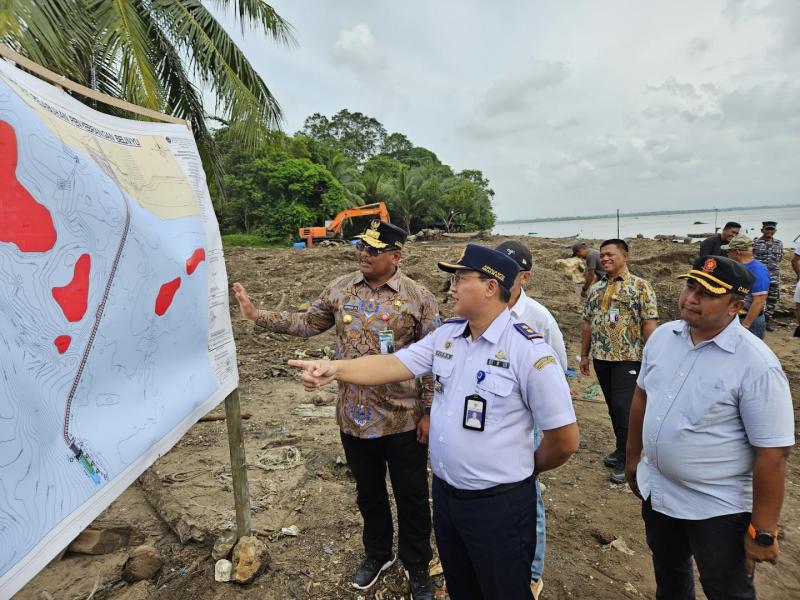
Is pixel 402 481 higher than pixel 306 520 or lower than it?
higher

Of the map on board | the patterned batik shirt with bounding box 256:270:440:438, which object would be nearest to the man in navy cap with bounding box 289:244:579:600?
the patterned batik shirt with bounding box 256:270:440:438

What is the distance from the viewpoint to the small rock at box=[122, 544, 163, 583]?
98.4 inches

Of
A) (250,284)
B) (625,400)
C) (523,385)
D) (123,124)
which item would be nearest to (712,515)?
(523,385)

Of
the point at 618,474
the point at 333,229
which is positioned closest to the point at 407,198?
the point at 333,229

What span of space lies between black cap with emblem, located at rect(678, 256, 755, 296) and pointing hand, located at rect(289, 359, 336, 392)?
1.63 m

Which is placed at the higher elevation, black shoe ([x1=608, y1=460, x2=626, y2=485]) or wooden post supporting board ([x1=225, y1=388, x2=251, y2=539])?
wooden post supporting board ([x1=225, y1=388, x2=251, y2=539])

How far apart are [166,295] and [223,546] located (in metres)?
1.70

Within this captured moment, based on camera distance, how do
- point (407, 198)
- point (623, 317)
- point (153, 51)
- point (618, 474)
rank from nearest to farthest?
point (623, 317) → point (618, 474) → point (153, 51) → point (407, 198)

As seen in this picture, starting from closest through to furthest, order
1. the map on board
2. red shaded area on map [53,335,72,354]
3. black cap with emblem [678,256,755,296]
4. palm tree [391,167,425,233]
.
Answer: the map on board → red shaded area on map [53,335,72,354] → black cap with emblem [678,256,755,296] → palm tree [391,167,425,233]

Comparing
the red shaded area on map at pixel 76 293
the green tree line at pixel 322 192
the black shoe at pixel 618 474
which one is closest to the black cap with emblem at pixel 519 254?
the black shoe at pixel 618 474

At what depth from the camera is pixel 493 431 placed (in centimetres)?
174

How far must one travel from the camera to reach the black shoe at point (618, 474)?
3.75 meters

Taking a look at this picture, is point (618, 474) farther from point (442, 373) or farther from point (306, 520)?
point (442, 373)

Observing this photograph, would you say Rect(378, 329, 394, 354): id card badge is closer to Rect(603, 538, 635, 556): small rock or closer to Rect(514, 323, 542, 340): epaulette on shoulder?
Rect(514, 323, 542, 340): epaulette on shoulder
